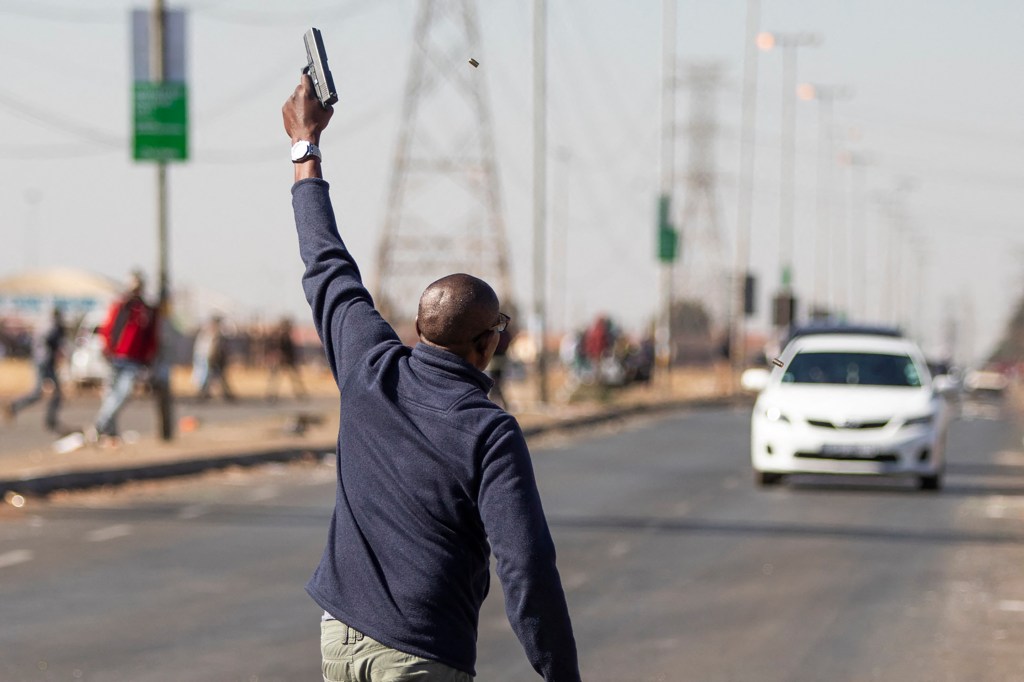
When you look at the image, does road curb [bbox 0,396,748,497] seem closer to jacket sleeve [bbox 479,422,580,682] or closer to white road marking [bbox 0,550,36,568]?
white road marking [bbox 0,550,36,568]

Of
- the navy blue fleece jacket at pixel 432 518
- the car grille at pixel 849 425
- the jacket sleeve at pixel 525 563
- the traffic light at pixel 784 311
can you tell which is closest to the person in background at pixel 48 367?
the car grille at pixel 849 425

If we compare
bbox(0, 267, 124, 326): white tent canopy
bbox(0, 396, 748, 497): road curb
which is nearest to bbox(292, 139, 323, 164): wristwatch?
bbox(0, 396, 748, 497): road curb

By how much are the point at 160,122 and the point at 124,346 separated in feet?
8.96

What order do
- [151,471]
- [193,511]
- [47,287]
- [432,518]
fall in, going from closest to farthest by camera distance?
1. [432,518]
2. [193,511]
3. [151,471]
4. [47,287]

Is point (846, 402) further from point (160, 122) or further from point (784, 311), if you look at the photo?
point (784, 311)

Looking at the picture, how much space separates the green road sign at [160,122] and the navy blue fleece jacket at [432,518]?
18.2 m

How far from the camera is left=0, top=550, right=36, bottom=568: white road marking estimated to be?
12414mm

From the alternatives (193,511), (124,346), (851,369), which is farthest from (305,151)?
(124,346)

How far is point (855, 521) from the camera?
16.4m

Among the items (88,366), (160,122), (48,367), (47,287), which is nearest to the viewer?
(160,122)

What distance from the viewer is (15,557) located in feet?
41.7

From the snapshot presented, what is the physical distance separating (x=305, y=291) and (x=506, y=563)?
920 mm

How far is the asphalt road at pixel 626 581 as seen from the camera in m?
9.11

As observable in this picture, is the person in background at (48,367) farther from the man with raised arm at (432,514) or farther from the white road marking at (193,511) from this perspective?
the man with raised arm at (432,514)
